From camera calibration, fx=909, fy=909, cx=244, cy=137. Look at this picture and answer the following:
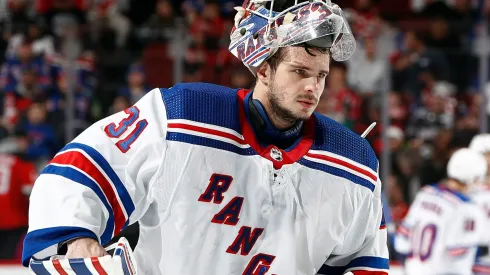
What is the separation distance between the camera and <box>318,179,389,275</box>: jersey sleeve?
218 centimetres

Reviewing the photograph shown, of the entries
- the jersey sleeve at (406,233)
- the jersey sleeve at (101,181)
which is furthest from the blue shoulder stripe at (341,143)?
the jersey sleeve at (406,233)

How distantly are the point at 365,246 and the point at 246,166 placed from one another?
1.29 feet

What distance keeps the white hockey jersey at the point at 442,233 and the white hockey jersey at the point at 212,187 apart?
3.02m

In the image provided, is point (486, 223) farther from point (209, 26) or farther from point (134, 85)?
point (209, 26)

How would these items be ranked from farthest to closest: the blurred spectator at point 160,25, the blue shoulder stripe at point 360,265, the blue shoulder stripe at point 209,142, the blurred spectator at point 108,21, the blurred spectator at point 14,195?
the blurred spectator at point 108,21, the blurred spectator at point 160,25, the blurred spectator at point 14,195, the blue shoulder stripe at point 360,265, the blue shoulder stripe at point 209,142

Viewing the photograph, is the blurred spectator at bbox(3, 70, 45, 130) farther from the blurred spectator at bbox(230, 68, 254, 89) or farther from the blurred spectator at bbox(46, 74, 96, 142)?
the blurred spectator at bbox(230, 68, 254, 89)

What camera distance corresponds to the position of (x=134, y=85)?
21.2ft

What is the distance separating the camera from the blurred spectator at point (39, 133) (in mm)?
6027

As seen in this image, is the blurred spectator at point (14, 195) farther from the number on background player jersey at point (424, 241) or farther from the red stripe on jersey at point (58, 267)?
the red stripe on jersey at point (58, 267)

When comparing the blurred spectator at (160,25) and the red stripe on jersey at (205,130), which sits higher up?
the red stripe on jersey at (205,130)

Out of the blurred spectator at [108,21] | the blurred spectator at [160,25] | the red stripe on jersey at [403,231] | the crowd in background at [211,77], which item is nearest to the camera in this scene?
the red stripe on jersey at [403,231]

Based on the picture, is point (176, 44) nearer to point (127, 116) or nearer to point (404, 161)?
point (404, 161)

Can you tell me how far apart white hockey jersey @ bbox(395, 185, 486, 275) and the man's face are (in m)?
3.22

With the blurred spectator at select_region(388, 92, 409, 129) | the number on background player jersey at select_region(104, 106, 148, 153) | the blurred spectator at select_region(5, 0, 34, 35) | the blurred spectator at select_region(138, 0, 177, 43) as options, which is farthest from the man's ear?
the blurred spectator at select_region(5, 0, 34, 35)
